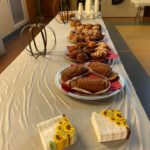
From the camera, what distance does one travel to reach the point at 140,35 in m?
3.44

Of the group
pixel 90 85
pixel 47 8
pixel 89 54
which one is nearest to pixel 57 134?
pixel 90 85

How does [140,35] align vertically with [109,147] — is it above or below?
below

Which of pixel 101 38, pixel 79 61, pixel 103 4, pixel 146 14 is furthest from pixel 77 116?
pixel 146 14

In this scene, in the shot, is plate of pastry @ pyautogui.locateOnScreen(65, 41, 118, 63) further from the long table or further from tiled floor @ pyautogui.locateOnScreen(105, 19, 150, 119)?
tiled floor @ pyautogui.locateOnScreen(105, 19, 150, 119)

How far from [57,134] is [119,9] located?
15.9ft

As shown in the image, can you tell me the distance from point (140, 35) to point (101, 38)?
7.56 feet

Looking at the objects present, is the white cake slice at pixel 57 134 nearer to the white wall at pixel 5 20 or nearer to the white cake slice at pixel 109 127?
the white cake slice at pixel 109 127

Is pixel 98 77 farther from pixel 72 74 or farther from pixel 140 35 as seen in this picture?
pixel 140 35

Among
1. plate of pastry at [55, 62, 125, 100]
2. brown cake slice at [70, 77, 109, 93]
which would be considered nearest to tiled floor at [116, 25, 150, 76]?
plate of pastry at [55, 62, 125, 100]

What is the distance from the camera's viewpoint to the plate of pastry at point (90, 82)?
30.9 inches

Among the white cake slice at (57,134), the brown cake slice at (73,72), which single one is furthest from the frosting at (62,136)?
the brown cake slice at (73,72)

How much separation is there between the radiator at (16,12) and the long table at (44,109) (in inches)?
113

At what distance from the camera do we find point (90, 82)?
2.57 feet

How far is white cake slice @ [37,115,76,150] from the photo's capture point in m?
0.54
